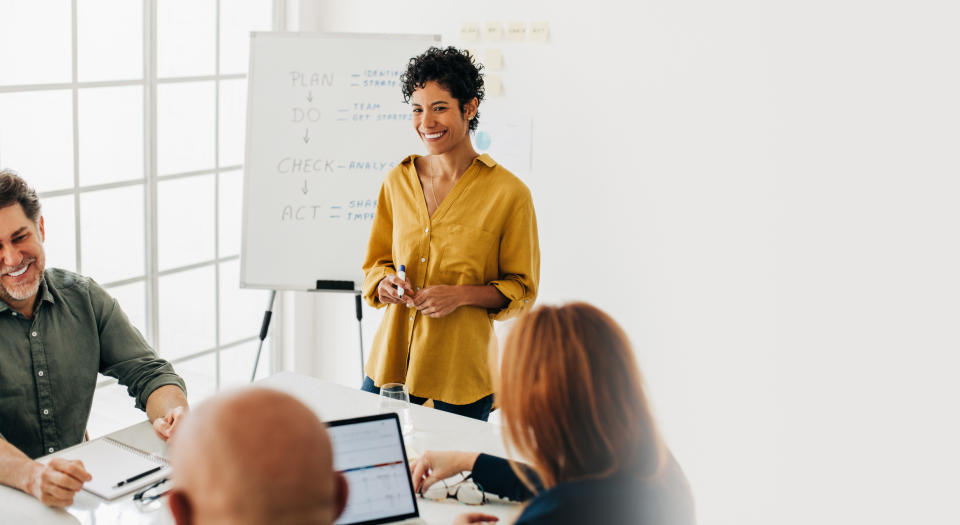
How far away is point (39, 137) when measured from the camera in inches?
120

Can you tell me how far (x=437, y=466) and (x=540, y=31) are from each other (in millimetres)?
2162

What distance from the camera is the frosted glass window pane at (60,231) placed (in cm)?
313

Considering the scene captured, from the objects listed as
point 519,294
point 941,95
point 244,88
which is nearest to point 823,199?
point 941,95

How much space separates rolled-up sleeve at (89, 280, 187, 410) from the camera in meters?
2.28

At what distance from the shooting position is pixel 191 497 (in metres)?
0.93

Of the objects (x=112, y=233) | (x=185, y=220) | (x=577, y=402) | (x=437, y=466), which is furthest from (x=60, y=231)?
(x=577, y=402)

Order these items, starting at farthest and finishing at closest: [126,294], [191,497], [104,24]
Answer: [126,294], [104,24], [191,497]

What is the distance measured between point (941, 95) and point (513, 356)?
2186 millimetres

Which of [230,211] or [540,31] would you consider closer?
[540,31]

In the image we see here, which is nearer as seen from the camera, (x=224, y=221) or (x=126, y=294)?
(x=126, y=294)

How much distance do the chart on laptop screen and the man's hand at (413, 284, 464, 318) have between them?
784mm

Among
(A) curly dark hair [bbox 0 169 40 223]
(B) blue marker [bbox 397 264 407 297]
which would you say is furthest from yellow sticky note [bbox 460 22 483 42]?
(A) curly dark hair [bbox 0 169 40 223]

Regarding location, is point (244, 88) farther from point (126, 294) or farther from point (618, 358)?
point (618, 358)

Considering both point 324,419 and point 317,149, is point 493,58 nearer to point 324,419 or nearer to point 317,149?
point 317,149
